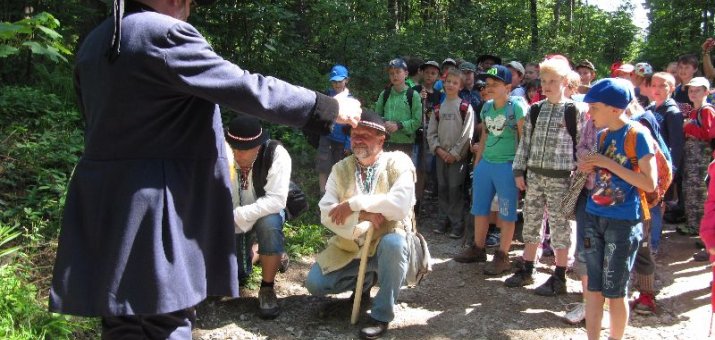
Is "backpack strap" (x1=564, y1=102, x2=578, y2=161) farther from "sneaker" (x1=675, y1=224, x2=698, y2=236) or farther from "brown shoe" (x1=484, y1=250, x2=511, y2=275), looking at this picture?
"sneaker" (x1=675, y1=224, x2=698, y2=236)

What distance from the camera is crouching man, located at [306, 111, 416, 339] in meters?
4.28

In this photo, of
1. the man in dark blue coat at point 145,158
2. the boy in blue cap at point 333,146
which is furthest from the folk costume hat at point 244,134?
the boy in blue cap at point 333,146

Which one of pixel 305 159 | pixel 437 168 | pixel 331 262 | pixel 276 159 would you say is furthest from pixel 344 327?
pixel 305 159

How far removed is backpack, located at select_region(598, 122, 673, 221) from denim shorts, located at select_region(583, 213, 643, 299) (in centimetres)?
17

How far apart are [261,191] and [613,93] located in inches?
107

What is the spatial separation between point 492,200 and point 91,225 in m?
4.58

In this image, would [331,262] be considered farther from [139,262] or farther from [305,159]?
[305,159]

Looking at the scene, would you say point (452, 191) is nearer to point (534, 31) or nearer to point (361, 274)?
point (361, 274)

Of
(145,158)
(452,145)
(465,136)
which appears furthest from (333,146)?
(145,158)

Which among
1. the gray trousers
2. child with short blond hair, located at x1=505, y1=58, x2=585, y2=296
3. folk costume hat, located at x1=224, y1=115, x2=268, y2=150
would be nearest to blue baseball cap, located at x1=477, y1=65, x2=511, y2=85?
child with short blond hair, located at x1=505, y1=58, x2=585, y2=296

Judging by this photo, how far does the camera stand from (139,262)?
218 cm

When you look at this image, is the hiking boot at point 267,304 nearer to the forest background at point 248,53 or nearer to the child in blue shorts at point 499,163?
the forest background at point 248,53

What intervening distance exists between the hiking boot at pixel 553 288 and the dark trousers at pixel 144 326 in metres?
3.67

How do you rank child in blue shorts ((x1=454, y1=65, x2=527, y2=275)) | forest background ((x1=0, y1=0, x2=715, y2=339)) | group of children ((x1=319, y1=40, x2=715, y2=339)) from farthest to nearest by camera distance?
child in blue shorts ((x1=454, y1=65, x2=527, y2=275)) < forest background ((x1=0, y1=0, x2=715, y2=339)) < group of children ((x1=319, y1=40, x2=715, y2=339))
